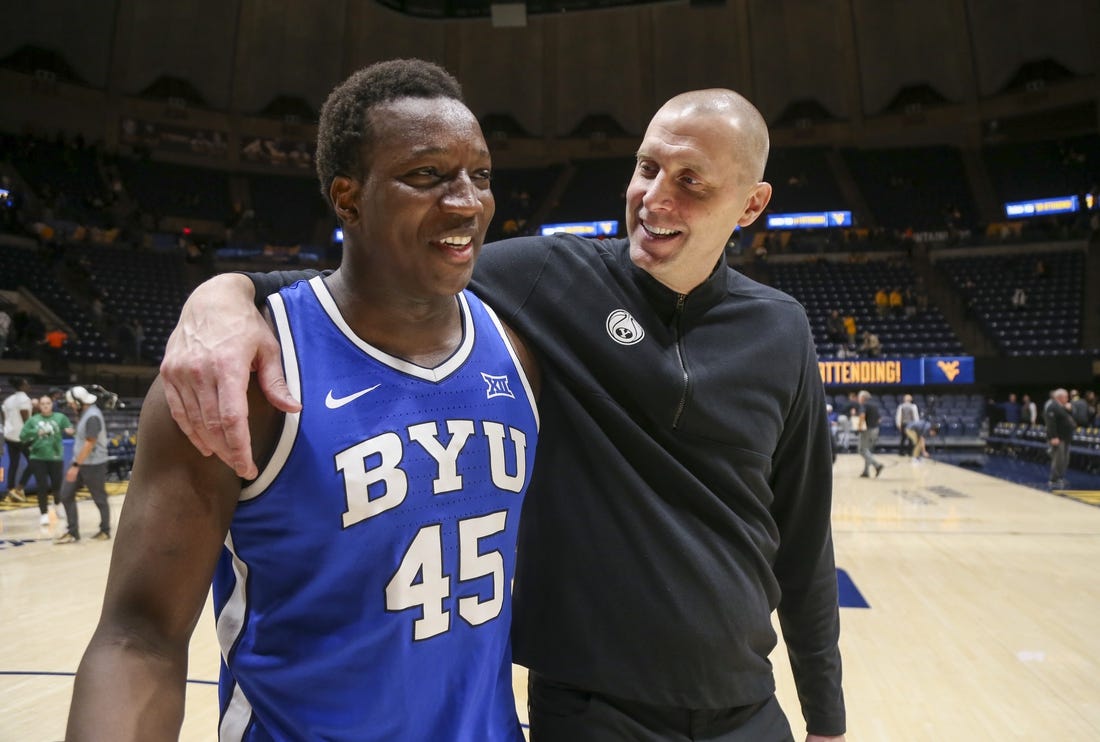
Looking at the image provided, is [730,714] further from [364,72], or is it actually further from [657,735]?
[364,72]

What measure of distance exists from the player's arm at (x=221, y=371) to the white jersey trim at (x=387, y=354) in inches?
4.4

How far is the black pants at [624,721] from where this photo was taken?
4.75 ft

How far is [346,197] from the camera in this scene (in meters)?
1.33

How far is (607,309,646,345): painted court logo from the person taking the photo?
163 centimetres

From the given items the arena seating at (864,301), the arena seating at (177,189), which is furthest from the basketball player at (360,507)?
the arena seating at (177,189)

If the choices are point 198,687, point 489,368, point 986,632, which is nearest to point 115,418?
point 198,687

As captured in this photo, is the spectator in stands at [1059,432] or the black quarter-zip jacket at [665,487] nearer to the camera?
the black quarter-zip jacket at [665,487]

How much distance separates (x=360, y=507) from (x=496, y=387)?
0.34 metres

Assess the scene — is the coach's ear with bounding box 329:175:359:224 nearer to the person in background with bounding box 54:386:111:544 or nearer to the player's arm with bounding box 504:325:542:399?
the player's arm with bounding box 504:325:542:399

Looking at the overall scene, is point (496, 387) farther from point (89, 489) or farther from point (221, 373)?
point (89, 489)

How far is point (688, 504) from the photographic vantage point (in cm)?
156

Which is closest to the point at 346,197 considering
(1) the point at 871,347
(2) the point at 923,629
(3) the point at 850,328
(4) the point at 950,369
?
(2) the point at 923,629

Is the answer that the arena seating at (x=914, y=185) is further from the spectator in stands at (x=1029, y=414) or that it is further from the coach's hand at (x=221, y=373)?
the coach's hand at (x=221, y=373)

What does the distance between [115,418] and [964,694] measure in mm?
14245
